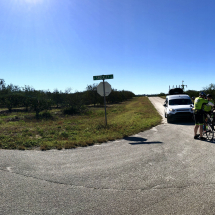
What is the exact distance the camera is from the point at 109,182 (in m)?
3.52

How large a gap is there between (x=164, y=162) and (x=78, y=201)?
2535 millimetres

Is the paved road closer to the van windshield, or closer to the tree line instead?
the van windshield

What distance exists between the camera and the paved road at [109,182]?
2.72 m

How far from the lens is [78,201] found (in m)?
2.88

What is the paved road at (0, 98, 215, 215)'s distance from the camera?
2.72 m

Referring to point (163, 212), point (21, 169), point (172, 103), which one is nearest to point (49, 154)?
point (21, 169)

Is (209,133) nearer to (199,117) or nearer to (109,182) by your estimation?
(199,117)

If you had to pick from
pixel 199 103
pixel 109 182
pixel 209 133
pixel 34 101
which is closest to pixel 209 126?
pixel 209 133

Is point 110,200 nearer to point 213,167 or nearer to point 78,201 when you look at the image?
point 78,201

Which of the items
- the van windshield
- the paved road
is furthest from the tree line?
the paved road

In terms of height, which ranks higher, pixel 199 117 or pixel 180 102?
pixel 180 102

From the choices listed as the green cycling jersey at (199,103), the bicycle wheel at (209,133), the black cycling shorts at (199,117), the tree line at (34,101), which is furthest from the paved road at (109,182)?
the tree line at (34,101)

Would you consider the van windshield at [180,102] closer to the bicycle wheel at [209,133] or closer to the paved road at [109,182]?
the bicycle wheel at [209,133]

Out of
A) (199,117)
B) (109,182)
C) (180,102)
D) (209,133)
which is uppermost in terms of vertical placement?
(180,102)
